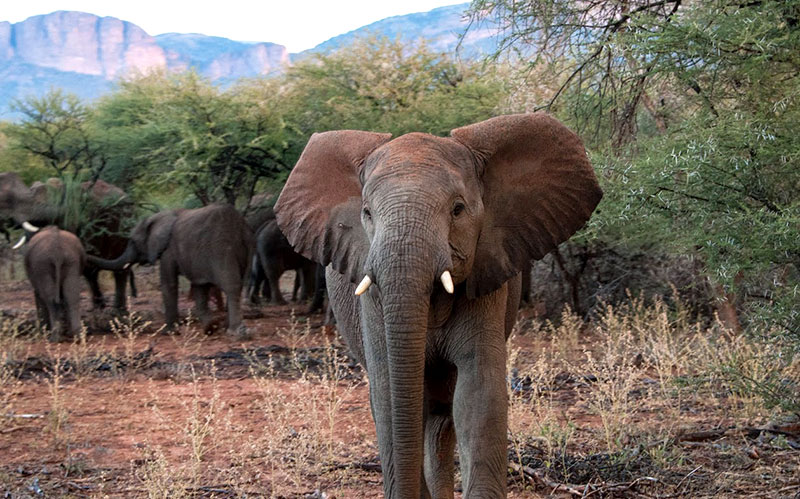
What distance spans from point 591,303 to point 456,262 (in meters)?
8.81

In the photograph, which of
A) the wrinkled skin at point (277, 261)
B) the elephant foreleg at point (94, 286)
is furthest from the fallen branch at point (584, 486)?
the elephant foreleg at point (94, 286)

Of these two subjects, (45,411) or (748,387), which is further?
(45,411)

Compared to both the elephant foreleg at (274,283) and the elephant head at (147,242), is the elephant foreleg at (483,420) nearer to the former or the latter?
the elephant head at (147,242)

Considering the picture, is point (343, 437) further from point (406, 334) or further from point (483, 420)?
point (406, 334)

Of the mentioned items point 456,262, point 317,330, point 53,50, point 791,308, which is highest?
point 53,50

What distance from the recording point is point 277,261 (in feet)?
52.0

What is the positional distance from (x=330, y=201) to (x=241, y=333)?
26.7ft

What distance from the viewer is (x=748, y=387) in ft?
18.8

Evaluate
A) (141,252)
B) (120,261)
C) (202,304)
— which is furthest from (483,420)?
(120,261)

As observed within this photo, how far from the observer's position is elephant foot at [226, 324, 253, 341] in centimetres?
1220

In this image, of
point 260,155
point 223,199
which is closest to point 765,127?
point 260,155

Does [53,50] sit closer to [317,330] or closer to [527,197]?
[317,330]

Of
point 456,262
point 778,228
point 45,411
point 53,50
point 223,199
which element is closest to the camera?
point 456,262

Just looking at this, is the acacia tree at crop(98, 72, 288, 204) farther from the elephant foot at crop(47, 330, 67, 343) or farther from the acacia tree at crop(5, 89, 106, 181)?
the elephant foot at crop(47, 330, 67, 343)
